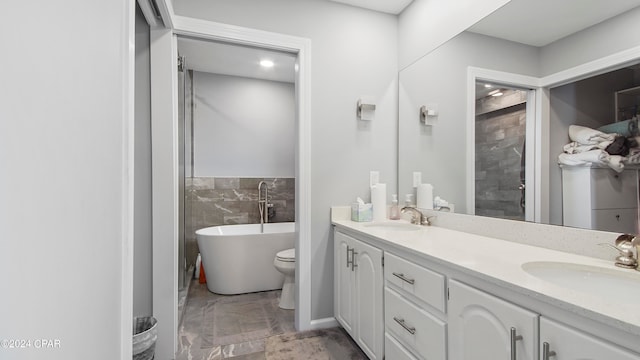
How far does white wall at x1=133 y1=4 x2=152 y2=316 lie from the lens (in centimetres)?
179

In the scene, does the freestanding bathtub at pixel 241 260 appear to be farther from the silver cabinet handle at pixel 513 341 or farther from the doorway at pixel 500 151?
the silver cabinet handle at pixel 513 341

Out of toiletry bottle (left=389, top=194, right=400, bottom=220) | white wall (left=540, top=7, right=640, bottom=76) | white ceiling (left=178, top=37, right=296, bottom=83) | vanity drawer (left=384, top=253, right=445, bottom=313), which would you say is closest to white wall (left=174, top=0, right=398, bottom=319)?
toiletry bottle (left=389, top=194, right=400, bottom=220)

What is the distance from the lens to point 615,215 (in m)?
1.12

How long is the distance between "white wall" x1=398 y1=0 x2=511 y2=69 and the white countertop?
1.34 meters

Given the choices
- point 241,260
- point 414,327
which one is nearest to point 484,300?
point 414,327

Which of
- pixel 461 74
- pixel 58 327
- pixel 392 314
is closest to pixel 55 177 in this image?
pixel 58 327

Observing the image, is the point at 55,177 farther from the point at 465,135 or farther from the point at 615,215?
the point at 465,135

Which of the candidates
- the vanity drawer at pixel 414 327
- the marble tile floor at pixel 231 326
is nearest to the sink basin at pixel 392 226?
the vanity drawer at pixel 414 327

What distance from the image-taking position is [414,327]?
4.36 feet

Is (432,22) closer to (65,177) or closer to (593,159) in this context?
(593,159)

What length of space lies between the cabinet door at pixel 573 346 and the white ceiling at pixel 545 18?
1.21 meters

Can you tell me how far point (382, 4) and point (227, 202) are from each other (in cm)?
287

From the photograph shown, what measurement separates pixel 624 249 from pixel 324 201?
5.34 ft

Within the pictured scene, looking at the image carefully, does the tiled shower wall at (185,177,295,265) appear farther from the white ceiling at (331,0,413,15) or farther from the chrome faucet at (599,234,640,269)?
the chrome faucet at (599,234,640,269)
